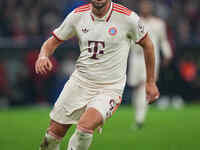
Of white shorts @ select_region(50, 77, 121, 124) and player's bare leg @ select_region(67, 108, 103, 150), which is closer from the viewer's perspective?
player's bare leg @ select_region(67, 108, 103, 150)

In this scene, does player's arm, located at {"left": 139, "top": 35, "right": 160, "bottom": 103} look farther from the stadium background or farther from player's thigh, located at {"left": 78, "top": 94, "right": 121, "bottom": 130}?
the stadium background

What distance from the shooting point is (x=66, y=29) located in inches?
288

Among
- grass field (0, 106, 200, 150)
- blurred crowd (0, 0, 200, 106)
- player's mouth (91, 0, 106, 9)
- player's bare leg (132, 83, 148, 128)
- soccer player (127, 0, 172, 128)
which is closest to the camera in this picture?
player's mouth (91, 0, 106, 9)

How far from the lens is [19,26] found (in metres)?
19.6

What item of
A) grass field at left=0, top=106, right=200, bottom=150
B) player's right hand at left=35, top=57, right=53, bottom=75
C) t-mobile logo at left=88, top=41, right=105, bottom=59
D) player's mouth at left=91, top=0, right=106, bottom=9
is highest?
player's mouth at left=91, top=0, right=106, bottom=9

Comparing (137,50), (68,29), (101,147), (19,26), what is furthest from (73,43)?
(68,29)

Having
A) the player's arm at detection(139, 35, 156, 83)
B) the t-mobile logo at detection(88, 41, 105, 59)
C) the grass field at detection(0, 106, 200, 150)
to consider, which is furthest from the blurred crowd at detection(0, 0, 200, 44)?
the t-mobile logo at detection(88, 41, 105, 59)

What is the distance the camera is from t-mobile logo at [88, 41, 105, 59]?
7.06 meters

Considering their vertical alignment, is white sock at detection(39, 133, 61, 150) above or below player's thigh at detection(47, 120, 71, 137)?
below

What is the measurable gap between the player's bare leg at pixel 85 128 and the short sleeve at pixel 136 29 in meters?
1.12

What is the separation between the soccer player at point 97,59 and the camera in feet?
23.1

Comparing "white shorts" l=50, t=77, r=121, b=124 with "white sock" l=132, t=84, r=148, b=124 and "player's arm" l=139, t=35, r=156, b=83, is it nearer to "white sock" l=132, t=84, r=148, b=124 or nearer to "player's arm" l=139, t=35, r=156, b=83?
"player's arm" l=139, t=35, r=156, b=83

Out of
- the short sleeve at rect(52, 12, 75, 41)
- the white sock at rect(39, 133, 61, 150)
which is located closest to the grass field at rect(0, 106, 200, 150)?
the white sock at rect(39, 133, 61, 150)

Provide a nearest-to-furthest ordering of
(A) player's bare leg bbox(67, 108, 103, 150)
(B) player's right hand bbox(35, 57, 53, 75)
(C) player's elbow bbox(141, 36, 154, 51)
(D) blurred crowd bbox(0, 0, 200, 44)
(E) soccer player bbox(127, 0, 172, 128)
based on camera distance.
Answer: (A) player's bare leg bbox(67, 108, 103, 150), (B) player's right hand bbox(35, 57, 53, 75), (C) player's elbow bbox(141, 36, 154, 51), (E) soccer player bbox(127, 0, 172, 128), (D) blurred crowd bbox(0, 0, 200, 44)
